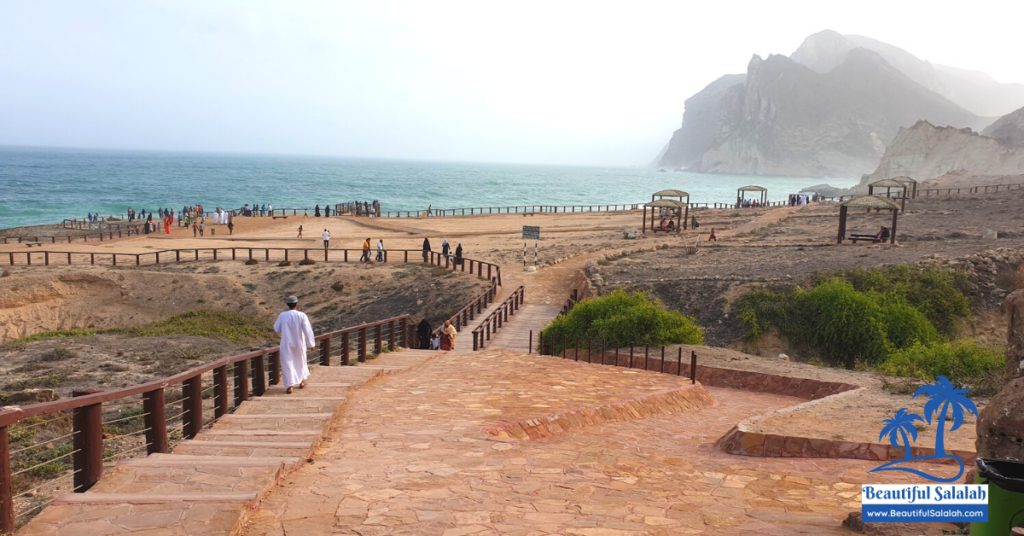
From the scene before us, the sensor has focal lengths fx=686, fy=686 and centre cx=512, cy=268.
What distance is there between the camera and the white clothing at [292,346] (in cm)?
898

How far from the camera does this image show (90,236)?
4688 centimetres

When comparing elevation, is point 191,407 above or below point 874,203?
below

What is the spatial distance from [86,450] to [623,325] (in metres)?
11.7

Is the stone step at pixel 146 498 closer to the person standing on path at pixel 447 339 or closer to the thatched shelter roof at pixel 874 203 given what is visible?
the person standing on path at pixel 447 339

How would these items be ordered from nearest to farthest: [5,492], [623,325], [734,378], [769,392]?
[5,492] < [769,392] < [734,378] < [623,325]

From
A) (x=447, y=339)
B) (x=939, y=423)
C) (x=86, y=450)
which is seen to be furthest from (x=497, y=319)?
(x=86, y=450)

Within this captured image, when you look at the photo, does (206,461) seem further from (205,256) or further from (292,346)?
(205,256)

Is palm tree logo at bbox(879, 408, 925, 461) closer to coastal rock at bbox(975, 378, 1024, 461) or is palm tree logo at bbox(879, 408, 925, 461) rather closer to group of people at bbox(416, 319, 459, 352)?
coastal rock at bbox(975, 378, 1024, 461)

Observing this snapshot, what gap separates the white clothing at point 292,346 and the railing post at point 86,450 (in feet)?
11.6

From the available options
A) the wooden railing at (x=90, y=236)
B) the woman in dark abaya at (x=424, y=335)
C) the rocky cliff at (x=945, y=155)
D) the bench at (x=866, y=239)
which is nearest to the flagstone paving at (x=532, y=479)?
the woman in dark abaya at (x=424, y=335)

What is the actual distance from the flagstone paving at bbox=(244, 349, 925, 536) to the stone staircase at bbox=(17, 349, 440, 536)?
0.62ft

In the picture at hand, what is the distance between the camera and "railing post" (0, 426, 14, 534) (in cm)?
431

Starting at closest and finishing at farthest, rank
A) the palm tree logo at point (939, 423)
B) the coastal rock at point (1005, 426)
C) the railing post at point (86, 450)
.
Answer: the coastal rock at point (1005, 426)
the railing post at point (86, 450)
the palm tree logo at point (939, 423)

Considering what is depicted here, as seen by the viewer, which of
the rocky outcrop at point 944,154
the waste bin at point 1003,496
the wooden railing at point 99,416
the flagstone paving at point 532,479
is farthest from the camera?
the rocky outcrop at point 944,154
